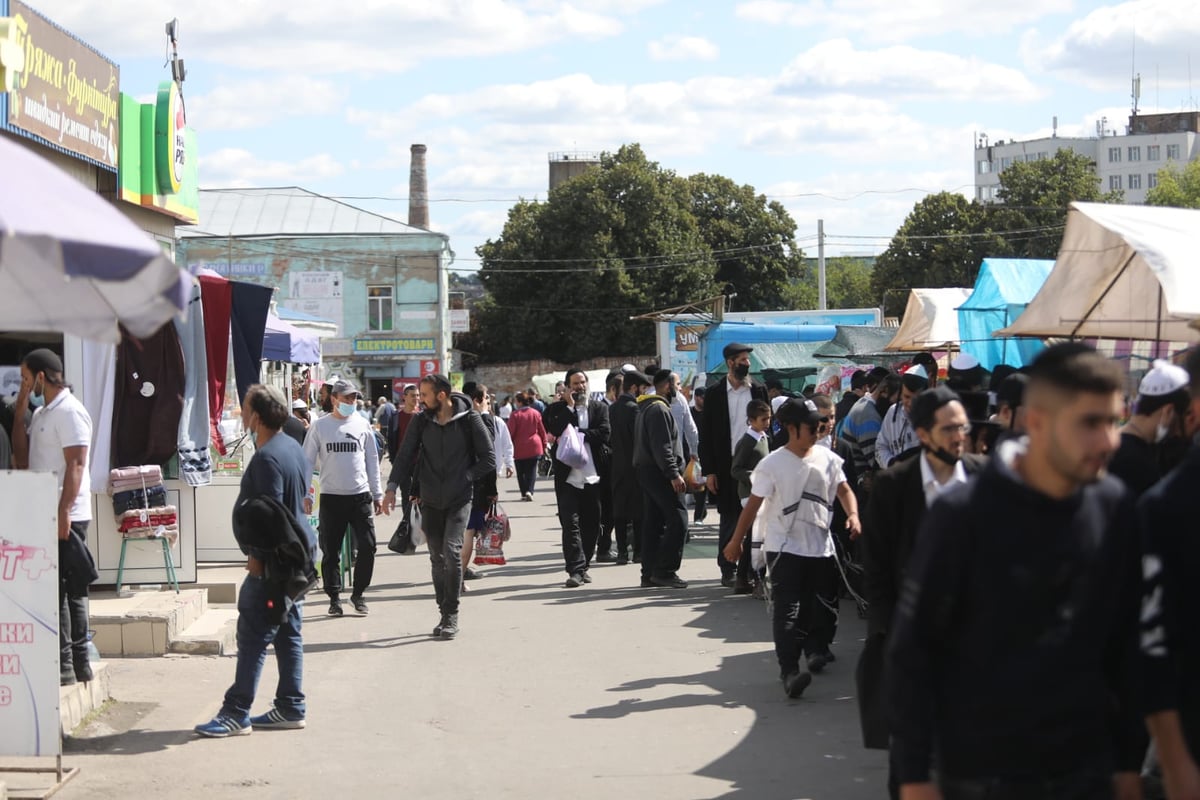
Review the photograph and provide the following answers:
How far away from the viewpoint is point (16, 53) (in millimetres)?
7137

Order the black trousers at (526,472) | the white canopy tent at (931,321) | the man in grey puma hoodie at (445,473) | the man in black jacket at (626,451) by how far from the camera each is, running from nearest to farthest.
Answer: the man in grey puma hoodie at (445,473) → the man in black jacket at (626,451) → the white canopy tent at (931,321) → the black trousers at (526,472)

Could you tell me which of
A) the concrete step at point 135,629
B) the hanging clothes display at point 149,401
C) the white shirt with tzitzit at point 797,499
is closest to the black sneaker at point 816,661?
the white shirt with tzitzit at point 797,499

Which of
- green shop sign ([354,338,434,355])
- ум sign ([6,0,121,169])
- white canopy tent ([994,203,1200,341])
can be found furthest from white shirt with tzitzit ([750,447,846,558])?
green shop sign ([354,338,434,355])

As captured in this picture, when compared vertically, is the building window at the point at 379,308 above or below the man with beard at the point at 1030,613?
above

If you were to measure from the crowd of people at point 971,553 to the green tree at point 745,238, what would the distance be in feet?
188

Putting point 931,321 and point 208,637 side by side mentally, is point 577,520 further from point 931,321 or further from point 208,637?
point 931,321

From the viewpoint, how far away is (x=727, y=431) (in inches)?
504

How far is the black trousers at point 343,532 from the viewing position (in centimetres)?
1166

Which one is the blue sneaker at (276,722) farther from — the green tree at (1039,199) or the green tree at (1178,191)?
the green tree at (1178,191)

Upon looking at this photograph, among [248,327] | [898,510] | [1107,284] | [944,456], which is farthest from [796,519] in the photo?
[248,327]

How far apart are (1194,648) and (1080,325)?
5.96 m

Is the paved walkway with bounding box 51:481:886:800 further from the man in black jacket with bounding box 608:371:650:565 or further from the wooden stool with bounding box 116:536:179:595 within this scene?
the man in black jacket with bounding box 608:371:650:565

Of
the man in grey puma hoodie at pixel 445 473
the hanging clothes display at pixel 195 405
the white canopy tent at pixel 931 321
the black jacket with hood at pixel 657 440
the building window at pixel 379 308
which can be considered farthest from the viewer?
the building window at pixel 379 308

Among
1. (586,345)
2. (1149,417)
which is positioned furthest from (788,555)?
(586,345)
